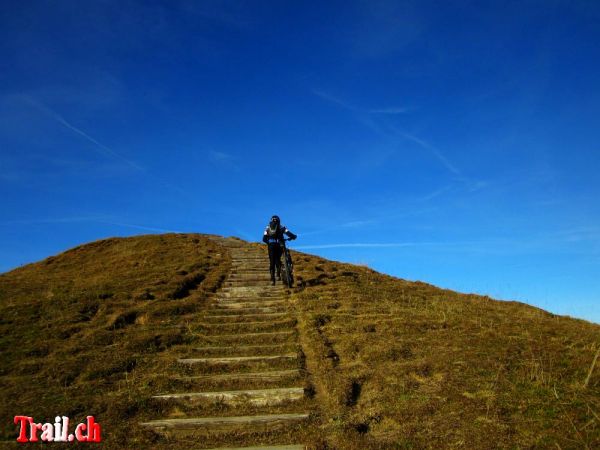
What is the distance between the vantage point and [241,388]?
335 inches

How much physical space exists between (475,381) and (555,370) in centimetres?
161

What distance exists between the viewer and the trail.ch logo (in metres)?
6.87

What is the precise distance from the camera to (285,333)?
11.5m

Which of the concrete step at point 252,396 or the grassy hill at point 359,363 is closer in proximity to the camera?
the grassy hill at point 359,363

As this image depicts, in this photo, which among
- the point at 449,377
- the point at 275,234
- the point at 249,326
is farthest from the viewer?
the point at 275,234

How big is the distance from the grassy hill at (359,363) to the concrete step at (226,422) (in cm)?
28

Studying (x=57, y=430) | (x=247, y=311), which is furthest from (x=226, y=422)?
(x=247, y=311)

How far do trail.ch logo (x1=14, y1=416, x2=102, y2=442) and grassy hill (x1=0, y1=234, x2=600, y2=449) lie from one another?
0.17 m

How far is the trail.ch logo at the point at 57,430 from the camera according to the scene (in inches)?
270

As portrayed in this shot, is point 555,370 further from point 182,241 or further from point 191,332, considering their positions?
point 182,241

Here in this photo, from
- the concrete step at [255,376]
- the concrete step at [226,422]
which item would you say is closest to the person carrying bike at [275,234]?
the concrete step at [255,376]

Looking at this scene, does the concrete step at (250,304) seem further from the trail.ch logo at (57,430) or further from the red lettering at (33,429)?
the red lettering at (33,429)

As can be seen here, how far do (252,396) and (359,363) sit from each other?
254 cm

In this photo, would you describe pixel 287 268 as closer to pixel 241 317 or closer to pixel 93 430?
pixel 241 317
